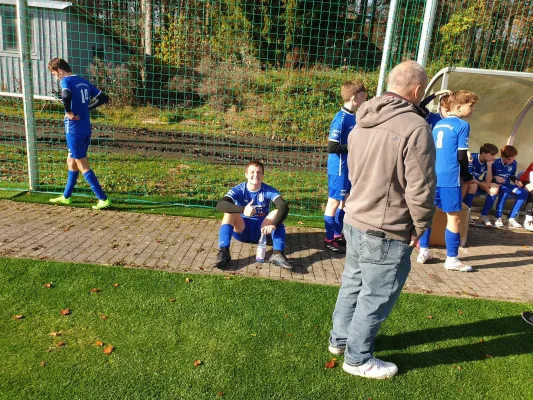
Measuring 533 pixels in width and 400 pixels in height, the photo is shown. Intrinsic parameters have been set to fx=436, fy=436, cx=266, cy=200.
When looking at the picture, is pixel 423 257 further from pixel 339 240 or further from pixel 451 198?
pixel 339 240

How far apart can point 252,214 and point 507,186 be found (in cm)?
462

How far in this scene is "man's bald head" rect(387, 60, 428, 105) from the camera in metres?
2.64

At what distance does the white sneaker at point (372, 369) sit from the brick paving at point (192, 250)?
1.46m

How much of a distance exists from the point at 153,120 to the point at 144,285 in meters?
8.15

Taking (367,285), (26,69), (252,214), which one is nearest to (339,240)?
(252,214)

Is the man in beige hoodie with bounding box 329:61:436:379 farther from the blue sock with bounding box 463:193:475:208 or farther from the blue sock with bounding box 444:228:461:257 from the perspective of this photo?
the blue sock with bounding box 463:193:475:208

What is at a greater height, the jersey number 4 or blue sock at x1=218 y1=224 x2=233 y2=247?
the jersey number 4

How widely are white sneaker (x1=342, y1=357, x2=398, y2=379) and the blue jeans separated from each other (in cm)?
4

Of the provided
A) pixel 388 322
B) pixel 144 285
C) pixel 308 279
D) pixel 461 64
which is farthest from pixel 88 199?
pixel 461 64

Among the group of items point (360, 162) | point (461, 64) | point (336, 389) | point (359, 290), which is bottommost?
point (336, 389)

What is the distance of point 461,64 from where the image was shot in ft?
41.2

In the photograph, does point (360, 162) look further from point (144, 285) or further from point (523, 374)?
point (144, 285)

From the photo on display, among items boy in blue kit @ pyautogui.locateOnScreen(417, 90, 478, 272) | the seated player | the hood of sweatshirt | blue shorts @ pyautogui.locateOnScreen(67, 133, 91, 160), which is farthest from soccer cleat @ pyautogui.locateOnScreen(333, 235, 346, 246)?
blue shorts @ pyautogui.locateOnScreen(67, 133, 91, 160)

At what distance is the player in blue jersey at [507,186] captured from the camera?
7.04 meters
